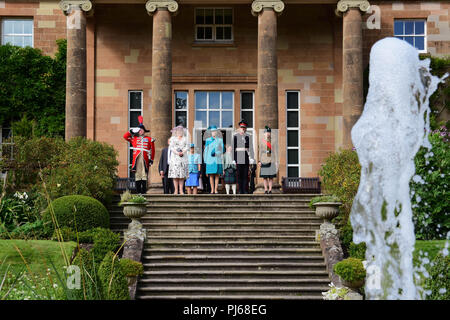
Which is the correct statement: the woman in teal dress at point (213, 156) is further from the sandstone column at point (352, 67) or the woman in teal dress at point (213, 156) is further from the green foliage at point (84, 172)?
the sandstone column at point (352, 67)

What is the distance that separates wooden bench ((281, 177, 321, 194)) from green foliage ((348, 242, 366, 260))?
8.95 metres

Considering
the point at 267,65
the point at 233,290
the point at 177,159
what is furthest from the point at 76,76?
the point at 233,290

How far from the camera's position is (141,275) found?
14.3m

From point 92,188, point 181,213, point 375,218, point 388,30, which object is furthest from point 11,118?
point 375,218

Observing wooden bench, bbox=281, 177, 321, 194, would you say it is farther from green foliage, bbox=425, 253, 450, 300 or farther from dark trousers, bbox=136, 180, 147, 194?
green foliage, bbox=425, 253, 450, 300

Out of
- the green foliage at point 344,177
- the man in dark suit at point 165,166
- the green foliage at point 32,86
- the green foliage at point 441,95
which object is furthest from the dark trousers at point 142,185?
the green foliage at point 441,95

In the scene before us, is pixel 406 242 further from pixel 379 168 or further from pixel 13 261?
pixel 13 261

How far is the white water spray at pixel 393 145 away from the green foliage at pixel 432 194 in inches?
227

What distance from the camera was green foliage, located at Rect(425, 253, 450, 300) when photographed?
12.0 meters

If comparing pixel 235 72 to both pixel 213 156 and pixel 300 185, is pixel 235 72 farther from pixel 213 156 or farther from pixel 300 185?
pixel 213 156

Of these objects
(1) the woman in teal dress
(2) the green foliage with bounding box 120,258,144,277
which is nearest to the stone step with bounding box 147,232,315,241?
(2) the green foliage with bounding box 120,258,144,277

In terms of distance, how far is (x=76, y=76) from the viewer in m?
22.2

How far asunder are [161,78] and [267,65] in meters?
3.38

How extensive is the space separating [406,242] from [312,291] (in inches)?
165
